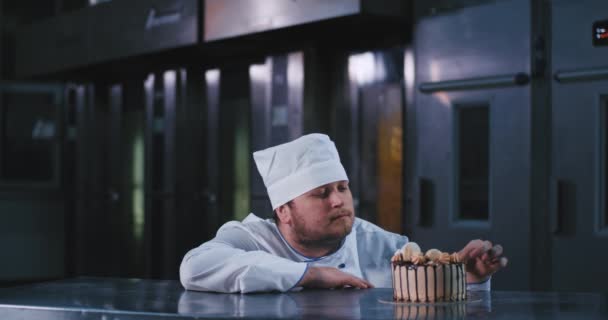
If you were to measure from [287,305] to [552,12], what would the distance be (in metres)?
2.25

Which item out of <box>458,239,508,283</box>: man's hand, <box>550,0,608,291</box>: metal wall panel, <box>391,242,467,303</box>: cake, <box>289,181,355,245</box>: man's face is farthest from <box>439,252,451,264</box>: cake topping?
<box>550,0,608,291</box>: metal wall panel

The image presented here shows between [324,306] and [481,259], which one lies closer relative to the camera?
[324,306]

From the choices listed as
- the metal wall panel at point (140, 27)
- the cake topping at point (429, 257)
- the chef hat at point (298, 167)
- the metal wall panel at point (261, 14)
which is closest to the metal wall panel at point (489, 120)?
the metal wall panel at point (261, 14)

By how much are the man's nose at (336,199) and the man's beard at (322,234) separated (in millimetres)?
20

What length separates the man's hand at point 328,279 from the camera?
1.86 meters

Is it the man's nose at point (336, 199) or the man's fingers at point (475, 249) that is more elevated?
the man's nose at point (336, 199)

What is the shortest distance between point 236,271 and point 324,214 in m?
0.35

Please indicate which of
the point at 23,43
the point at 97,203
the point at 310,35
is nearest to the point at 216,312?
the point at 310,35

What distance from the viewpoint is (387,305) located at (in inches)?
60.7

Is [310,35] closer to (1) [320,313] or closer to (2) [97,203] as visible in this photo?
(2) [97,203]

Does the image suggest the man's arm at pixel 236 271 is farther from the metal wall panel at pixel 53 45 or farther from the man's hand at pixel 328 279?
the metal wall panel at pixel 53 45

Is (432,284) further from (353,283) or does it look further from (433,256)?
(353,283)

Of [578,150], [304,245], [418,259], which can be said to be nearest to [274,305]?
[418,259]

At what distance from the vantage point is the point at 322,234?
2.12m
